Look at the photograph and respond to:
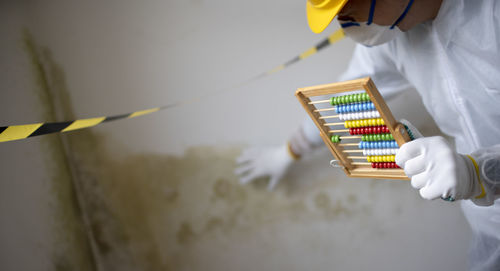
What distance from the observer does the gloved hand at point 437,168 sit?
2.83 feet

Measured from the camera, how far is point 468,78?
103 centimetres

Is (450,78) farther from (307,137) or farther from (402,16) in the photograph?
(307,137)

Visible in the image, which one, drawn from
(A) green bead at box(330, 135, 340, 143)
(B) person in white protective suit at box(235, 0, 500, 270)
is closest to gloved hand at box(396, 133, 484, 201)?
(B) person in white protective suit at box(235, 0, 500, 270)

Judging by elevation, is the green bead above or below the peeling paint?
below

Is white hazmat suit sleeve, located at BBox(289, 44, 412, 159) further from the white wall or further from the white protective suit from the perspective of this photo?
the white wall

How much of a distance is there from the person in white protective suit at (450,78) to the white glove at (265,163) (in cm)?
61

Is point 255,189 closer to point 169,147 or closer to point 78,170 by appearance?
point 169,147

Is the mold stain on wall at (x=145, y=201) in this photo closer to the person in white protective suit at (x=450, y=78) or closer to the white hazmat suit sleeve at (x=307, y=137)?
the white hazmat suit sleeve at (x=307, y=137)

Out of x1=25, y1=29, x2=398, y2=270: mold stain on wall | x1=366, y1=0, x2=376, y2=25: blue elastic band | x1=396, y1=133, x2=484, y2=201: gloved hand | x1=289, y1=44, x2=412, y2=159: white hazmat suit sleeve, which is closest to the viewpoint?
x1=396, y1=133, x2=484, y2=201: gloved hand

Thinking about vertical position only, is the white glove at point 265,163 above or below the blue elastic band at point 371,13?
below

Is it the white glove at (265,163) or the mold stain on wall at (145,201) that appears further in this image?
the white glove at (265,163)

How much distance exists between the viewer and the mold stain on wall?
1.49m

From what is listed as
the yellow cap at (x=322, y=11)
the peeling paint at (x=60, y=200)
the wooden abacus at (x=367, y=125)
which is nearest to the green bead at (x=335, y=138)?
the wooden abacus at (x=367, y=125)

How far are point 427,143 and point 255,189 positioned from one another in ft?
3.34
